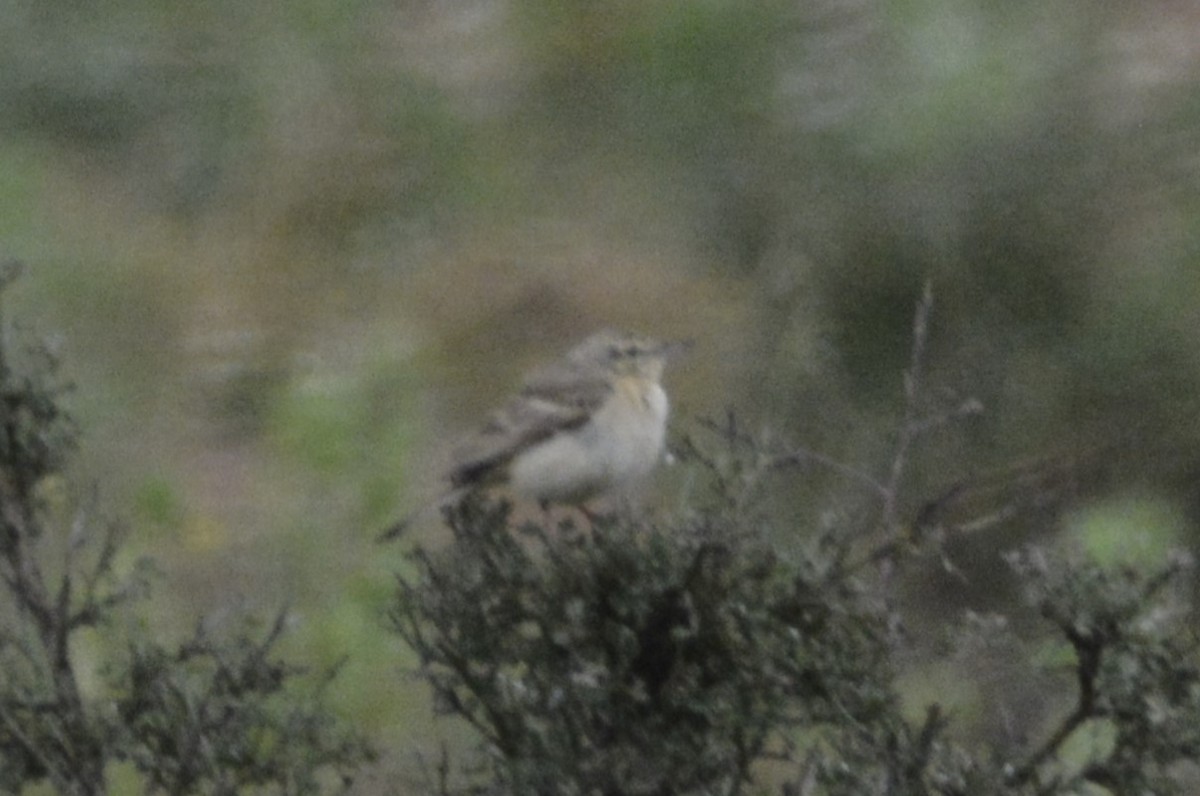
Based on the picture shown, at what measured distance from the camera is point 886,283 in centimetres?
415

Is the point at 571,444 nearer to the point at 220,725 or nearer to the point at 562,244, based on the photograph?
the point at 220,725

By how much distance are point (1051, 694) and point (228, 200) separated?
2.76m

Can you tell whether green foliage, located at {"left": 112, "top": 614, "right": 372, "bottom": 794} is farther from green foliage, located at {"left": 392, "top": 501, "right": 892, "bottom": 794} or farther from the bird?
the bird

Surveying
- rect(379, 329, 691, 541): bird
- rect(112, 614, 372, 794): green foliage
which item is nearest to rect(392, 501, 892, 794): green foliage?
rect(112, 614, 372, 794): green foliage

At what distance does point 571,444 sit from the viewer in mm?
3373

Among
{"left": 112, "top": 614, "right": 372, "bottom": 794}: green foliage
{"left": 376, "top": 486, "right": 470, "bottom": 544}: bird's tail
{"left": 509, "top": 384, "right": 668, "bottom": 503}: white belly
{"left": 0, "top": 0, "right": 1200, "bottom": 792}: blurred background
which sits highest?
{"left": 0, "top": 0, "right": 1200, "bottom": 792}: blurred background

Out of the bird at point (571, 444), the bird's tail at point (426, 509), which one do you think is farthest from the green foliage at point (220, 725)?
the bird at point (571, 444)

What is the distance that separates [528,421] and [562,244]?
1704 mm

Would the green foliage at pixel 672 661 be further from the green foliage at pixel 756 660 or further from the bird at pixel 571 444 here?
the bird at pixel 571 444

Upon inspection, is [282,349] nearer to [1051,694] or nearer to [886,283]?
[886,283]

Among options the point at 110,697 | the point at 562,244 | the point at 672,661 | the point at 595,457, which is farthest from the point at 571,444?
the point at 562,244

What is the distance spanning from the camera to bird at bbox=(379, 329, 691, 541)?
131 inches

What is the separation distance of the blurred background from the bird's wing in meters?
0.28

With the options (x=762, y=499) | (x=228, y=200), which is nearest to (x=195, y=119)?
(x=228, y=200)
